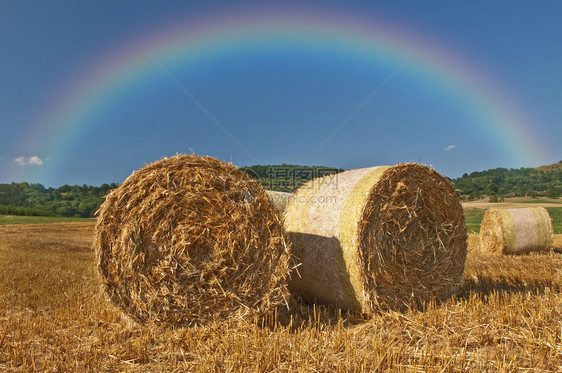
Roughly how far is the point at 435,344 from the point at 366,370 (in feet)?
3.18

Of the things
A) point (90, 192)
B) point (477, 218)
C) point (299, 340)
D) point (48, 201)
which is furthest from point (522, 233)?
point (48, 201)

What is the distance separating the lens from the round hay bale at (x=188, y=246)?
4047mm

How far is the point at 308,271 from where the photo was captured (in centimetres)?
469

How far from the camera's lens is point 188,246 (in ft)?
13.5

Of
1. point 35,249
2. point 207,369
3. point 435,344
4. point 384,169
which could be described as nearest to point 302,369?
point 207,369

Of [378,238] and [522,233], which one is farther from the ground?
[378,238]

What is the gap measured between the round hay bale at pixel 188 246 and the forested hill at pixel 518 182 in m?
37.5

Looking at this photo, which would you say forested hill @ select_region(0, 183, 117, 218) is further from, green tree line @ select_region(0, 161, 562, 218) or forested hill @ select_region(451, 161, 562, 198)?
forested hill @ select_region(451, 161, 562, 198)

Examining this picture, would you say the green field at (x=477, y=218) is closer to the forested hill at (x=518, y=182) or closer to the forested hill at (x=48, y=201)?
the forested hill at (x=518, y=182)

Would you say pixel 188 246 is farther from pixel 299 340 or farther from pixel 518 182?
pixel 518 182

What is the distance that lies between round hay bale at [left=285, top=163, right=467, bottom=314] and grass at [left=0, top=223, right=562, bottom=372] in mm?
278

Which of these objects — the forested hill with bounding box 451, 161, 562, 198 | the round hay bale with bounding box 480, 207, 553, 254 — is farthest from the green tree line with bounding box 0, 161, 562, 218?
the round hay bale with bounding box 480, 207, 553, 254

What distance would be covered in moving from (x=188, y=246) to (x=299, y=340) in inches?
59.7

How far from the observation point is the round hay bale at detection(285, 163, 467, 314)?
4.21 m
